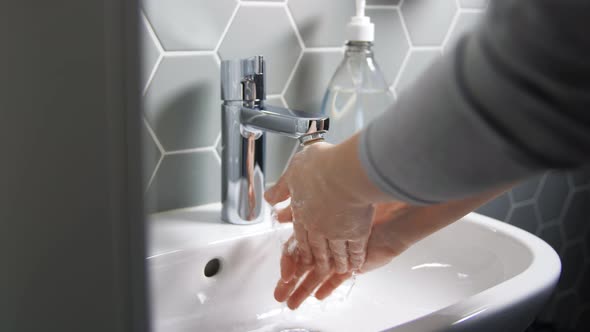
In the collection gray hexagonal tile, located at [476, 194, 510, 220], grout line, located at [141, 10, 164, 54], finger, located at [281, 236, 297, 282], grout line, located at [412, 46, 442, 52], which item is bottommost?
gray hexagonal tile, located at [476, 194, 510, 220]

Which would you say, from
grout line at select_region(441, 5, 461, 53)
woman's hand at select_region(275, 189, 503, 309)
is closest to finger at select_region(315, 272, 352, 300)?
A: woman's hand at select_region(275, 189, 503, 309)

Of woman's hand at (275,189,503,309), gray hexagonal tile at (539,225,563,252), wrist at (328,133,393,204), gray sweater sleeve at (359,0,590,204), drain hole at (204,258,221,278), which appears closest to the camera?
gray sweater sleeve at (359,0,590,204)

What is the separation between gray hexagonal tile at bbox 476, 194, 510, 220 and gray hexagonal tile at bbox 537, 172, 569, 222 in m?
0.09

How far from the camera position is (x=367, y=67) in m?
0.67

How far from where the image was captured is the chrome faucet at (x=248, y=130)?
0.53m

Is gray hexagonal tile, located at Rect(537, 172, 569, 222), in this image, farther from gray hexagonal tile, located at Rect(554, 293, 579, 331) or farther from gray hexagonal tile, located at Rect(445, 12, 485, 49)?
gray hexagonal tile, located at Rect(445, 12, 485, 49)

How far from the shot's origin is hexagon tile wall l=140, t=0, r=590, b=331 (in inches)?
22.5

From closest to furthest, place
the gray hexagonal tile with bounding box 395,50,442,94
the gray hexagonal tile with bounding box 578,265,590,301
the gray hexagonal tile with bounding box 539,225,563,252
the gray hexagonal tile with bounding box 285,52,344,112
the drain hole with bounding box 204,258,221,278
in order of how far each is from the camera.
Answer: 1. the drain hole with bounding box 204,258,221,278
2. the gray hexagonal tile with bounding box 285,52,344,112
3. the gray hexagonal tile with bounding box 395,50,442,94
4. the gray hexagonal tile with bounding box 539,225,563,252
5. the gray hexagonal tile with bounding box 578,265,590,301

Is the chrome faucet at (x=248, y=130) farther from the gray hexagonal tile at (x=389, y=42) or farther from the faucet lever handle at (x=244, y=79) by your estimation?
the gray hexagonal tile at (x=389, y=42)

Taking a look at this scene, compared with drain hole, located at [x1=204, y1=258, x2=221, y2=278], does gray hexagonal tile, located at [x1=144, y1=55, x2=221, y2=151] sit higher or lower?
higher

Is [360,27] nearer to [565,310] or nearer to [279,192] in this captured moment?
[279,192]

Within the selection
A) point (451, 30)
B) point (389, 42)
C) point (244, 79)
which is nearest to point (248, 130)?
point (244, 79)

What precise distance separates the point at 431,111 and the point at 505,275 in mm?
335

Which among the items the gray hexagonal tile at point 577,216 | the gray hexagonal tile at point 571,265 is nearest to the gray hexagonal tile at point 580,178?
the gray hexagonal tile at point 577,216
